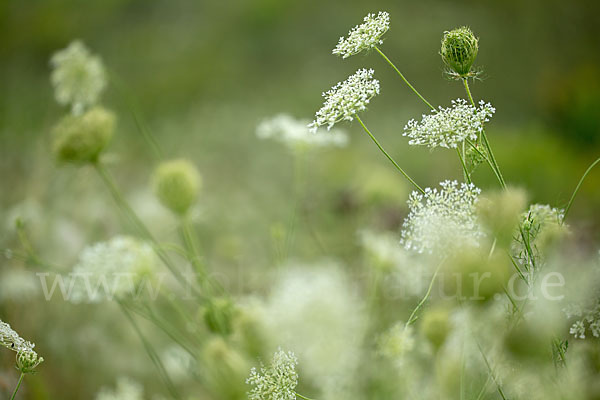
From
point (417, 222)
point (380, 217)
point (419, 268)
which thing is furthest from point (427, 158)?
point (417, 222)

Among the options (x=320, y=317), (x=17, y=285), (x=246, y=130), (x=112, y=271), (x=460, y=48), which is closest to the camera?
(x=320, y=317)

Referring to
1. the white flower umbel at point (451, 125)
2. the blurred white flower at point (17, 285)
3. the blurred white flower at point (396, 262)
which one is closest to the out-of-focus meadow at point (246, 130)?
the blurred white flower at point (17, 285)

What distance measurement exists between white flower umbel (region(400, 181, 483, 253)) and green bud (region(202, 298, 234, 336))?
0.72 feet

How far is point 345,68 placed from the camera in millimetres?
2131

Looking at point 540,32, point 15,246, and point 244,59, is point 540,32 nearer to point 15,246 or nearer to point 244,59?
point 244,59

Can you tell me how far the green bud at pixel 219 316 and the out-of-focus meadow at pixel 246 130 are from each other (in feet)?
0.30

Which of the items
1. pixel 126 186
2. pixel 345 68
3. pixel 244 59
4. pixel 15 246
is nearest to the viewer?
pixel 15 246

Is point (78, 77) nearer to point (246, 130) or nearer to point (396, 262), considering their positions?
point (396, 262)

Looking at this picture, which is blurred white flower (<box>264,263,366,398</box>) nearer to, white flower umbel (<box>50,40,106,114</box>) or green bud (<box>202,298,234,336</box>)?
green bud (<box>202,298,234,336</box>)

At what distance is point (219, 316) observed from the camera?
461mm

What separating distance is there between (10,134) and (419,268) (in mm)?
1477

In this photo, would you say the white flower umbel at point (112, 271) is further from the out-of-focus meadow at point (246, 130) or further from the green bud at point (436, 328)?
the green bud at point (436, 328)

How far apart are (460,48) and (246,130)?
5.51 feet

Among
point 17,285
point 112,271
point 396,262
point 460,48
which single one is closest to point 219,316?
point 112,271
